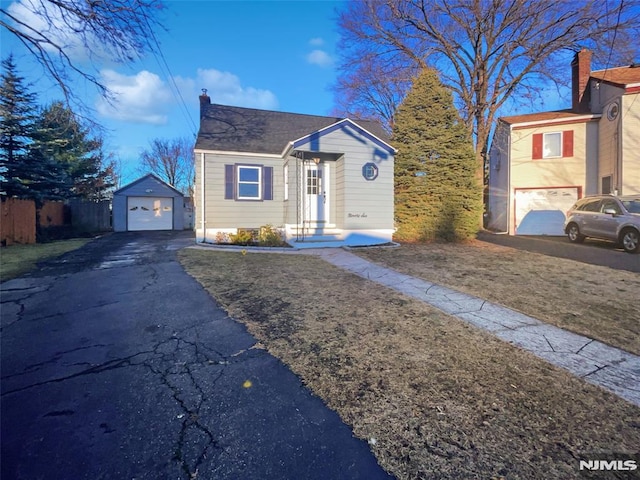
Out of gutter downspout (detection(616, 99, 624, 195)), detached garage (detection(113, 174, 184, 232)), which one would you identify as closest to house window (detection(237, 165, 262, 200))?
detached garage (detection(113, 174, 184, 232))

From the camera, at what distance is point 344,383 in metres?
2.68

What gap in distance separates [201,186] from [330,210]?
15.6ft

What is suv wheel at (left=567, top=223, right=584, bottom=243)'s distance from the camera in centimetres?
1172

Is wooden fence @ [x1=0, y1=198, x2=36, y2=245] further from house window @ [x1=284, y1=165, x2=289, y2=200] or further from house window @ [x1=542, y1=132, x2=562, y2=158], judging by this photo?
house window @ [x1=542, y1=132, x2=562, y2=158]

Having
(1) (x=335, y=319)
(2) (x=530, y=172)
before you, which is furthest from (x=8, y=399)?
(2) (x=530, y=172)

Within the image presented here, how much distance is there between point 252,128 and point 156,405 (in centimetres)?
1215

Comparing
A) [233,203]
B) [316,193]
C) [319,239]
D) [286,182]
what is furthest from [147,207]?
[319,239]

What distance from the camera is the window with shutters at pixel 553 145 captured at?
15695 millimetres

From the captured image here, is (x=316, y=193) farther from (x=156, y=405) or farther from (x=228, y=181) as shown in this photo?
(x=156, y=405)

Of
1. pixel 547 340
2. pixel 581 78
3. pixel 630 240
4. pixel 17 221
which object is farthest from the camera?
pixel 581 78

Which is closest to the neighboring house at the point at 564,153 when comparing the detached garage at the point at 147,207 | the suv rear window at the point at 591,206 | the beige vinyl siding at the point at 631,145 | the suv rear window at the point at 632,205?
the beige vinyl siding at the point at 631,145

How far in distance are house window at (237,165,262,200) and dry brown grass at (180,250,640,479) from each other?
749 cm

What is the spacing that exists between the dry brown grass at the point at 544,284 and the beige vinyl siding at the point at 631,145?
753cm

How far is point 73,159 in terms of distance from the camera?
841 inches
